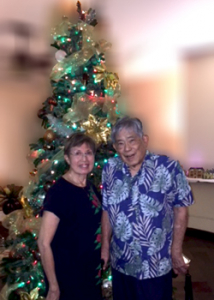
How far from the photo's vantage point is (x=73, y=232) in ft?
4.79

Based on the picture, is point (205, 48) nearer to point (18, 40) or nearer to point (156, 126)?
point (156, 126)

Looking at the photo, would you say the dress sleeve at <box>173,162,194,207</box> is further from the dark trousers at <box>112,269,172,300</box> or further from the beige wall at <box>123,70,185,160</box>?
the beige wall at <box>123,70,185,160</box>

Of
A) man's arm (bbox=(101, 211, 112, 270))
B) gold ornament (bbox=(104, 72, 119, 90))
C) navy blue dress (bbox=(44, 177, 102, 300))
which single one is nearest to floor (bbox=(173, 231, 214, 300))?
man's arm (bbox=(101, 211, 112, 270))

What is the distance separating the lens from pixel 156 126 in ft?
16.2

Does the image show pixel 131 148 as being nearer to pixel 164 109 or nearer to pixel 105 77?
pixel 105 77

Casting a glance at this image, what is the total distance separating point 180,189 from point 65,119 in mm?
899

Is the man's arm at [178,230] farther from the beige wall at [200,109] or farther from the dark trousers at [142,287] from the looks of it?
the beige wall at [200,109]

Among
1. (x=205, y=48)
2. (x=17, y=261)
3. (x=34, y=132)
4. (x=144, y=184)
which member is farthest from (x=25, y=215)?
(x=205, y=48)

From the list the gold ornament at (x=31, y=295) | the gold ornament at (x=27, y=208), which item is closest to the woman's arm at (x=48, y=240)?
the gold ornament at (x=31, y=295)

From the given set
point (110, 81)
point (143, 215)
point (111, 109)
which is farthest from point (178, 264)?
point (110, 81)

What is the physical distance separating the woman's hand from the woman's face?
0.51m

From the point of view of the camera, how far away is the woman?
1.41m

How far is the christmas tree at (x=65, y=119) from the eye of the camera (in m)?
2.08

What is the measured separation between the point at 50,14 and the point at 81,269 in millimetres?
3276
